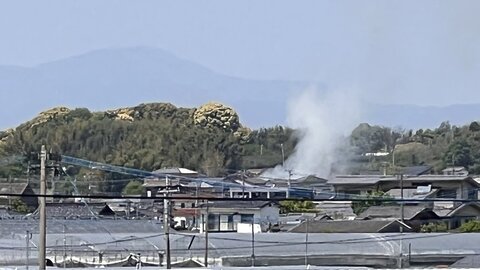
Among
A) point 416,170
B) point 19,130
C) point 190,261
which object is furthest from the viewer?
point 19,130

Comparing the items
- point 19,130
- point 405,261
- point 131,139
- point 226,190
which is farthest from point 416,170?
point 405,261

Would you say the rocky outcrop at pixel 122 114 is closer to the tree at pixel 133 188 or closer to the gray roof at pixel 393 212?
the tree at pixel 133 188

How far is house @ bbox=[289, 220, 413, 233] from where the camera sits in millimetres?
24703

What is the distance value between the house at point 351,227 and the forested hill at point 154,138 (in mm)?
21335

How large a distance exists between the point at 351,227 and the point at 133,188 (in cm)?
1905

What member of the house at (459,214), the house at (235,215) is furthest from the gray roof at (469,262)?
the house at (235,215)

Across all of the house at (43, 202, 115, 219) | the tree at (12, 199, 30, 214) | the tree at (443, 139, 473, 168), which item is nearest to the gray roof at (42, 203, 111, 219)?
the house at (43, 202, 115, 219)

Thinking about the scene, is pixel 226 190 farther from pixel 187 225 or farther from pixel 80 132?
pixel 80 132

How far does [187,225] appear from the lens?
32688 mm

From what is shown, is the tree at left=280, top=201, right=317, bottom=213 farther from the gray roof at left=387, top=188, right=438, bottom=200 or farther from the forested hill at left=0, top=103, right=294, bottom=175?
the forested hill at left=0, top=103, right=294, bottom=175

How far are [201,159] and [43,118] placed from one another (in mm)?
9481

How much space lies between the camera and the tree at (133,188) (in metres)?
42.6

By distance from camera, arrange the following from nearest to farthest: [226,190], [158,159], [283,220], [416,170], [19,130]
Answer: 1. [283,220]
2. [226,190]
3. [416,170]
4. [158,159]
5. [19,130]

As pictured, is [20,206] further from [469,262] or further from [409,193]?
[469,262]
